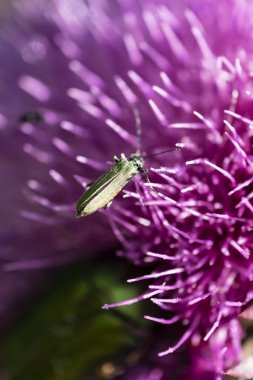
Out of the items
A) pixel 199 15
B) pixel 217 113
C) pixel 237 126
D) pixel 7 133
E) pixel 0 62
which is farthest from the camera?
pixel 0 62

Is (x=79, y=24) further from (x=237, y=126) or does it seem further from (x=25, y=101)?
(x=237, y=126)

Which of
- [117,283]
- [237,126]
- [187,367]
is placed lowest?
[187,367]

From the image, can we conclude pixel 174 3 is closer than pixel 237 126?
No

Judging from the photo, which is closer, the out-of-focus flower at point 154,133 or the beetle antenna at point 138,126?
the out-of-focus flower at point 154,133

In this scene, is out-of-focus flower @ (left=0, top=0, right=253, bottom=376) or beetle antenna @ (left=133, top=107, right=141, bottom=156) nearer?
out-of-focus flower @ (left=0, top=0, right=253, bottom=376)

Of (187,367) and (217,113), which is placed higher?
(217,113)

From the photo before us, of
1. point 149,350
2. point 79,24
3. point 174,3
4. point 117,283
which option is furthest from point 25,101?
point 149,350

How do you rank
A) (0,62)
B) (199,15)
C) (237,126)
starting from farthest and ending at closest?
(0,62)
(199,15)
(237,126)
